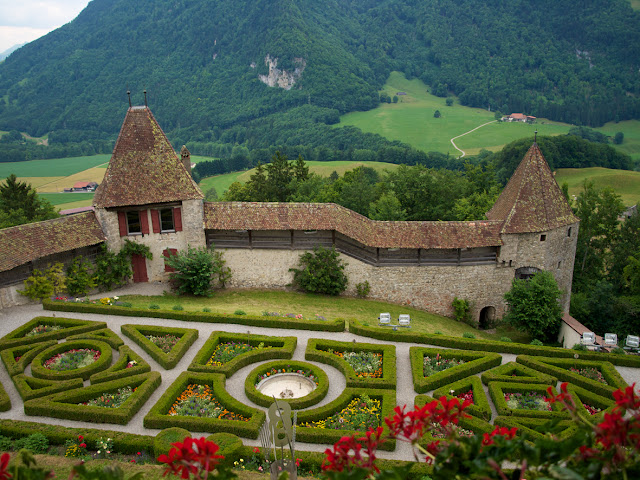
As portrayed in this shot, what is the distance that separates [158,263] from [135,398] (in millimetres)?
13480

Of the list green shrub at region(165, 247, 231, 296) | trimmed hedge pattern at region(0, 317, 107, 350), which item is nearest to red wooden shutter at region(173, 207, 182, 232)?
green shrub at region(165, 247, 231, 296)

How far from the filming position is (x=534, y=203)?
3100cm

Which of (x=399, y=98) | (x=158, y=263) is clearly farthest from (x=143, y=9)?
(x=158, y=263)

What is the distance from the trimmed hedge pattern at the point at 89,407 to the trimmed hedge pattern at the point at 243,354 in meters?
2.48

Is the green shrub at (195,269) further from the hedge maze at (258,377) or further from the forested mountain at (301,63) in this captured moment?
the forested mountain at (301,63)

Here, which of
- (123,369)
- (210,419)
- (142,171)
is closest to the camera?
(210,419)

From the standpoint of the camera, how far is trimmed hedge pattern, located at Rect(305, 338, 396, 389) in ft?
69.4

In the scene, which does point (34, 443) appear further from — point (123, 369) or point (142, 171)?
point (142, 171)

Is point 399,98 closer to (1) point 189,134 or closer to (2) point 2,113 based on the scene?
(1) point 189,134

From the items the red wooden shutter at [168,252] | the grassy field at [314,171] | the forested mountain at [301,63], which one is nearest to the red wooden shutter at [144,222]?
the red wooden shutter at [168,252]

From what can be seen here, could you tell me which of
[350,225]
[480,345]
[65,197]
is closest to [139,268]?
[350,225]

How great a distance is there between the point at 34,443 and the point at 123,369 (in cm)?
506

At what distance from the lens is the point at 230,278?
32.4m

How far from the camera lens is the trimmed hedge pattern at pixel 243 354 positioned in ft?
72.0
